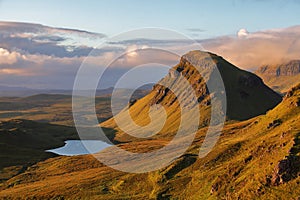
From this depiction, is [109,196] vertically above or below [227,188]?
below

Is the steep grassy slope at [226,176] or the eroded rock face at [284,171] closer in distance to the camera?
the eroded rock face at [284,171]

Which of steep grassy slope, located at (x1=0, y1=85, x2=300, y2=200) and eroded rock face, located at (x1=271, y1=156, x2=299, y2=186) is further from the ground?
eroded rock face, located at (x1=271, y1=156, x2=299, y2=186)

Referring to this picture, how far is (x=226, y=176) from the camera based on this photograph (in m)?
84.6

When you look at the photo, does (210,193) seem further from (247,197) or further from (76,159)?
(76,159)

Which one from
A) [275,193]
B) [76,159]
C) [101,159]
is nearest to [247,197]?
Result: [275,193]

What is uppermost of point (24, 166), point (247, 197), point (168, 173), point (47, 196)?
point (247, 197)

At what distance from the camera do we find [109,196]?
9900 centimetres

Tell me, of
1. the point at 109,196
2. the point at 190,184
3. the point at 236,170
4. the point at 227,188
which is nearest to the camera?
the point at 227,188

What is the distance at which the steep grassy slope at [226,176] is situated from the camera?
7425cm

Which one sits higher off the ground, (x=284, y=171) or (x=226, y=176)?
(x=284, y=171)

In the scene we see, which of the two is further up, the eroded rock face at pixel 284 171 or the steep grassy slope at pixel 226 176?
the eroded rock face at pixel 284 171

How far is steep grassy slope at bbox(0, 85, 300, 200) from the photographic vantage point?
2923 inches

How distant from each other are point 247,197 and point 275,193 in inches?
215

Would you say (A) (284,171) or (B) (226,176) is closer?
(A) (284,171)
